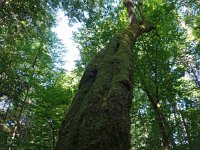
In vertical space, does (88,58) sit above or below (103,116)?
above

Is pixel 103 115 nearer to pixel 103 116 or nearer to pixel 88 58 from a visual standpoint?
pixel 103 116

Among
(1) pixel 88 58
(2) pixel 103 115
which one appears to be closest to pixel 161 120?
(1) pixel 88 58

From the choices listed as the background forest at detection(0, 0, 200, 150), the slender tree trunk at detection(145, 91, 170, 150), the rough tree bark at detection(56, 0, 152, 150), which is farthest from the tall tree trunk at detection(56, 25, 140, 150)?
the slender tree trunk at detection(145, 91, 170, 150)

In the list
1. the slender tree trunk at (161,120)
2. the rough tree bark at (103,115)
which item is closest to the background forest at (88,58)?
the slender tree trunk at (161,120)

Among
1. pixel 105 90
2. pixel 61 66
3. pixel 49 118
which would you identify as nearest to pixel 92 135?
pixel 105 90

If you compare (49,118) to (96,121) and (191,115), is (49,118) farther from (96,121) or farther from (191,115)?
(96,121)

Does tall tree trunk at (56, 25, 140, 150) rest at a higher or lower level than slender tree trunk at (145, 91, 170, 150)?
lower

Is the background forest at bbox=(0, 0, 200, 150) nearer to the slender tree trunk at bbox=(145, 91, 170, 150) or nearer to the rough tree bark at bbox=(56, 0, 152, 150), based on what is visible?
the slender tree trunk at bbox=(145, 91, 170, 150)

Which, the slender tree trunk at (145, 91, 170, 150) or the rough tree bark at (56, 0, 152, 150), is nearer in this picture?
the rough tree bark at (56, 0, 152, 150)

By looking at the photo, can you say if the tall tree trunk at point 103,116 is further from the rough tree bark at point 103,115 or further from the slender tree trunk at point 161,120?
the slender tree trunk at point 161,120

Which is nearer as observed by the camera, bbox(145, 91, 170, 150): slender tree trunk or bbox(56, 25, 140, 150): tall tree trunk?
bbox(56, 25, 140, 150): tall tree trunk

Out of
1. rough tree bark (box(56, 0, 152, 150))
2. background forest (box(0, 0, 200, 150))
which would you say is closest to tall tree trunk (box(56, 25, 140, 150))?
rough tree bark (box(56, 0, 152, 150))

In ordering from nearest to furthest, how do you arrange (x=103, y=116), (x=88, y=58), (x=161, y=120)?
(x=103, y=116) < (x=161, y=120) < (x=88, y=58)

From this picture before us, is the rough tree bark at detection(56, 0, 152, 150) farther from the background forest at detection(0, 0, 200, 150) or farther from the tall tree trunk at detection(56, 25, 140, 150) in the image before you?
the background forest at detection(0, 0, 200, 150)
